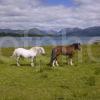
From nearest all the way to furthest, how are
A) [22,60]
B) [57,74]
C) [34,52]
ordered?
[57,74]
[34,52]
[22,60]

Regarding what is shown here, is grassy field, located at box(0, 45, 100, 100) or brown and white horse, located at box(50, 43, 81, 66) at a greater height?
brown and white horse, located at box(50, 43, 81, 66)

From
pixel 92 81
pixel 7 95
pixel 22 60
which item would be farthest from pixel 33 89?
pixel 22 60

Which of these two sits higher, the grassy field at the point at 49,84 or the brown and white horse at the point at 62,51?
the brown and white horse at the point at 62,51

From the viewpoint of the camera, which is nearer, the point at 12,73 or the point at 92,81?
the point at 92,81

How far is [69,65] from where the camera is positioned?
25.3 metres

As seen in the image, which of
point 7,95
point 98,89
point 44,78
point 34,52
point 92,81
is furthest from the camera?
point 34,52

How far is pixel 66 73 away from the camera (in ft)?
69.1

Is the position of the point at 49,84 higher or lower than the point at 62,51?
lower

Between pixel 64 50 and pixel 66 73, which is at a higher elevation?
pixel 64 50

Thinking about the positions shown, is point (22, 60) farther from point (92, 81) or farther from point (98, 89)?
point (98, 89)

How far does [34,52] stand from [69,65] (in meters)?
2.70

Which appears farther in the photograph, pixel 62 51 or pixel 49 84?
pixel 62 51

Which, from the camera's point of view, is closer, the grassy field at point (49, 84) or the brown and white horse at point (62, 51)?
the grassy field at point (49, 84)

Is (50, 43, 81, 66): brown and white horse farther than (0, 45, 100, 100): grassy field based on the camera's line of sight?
Yes
